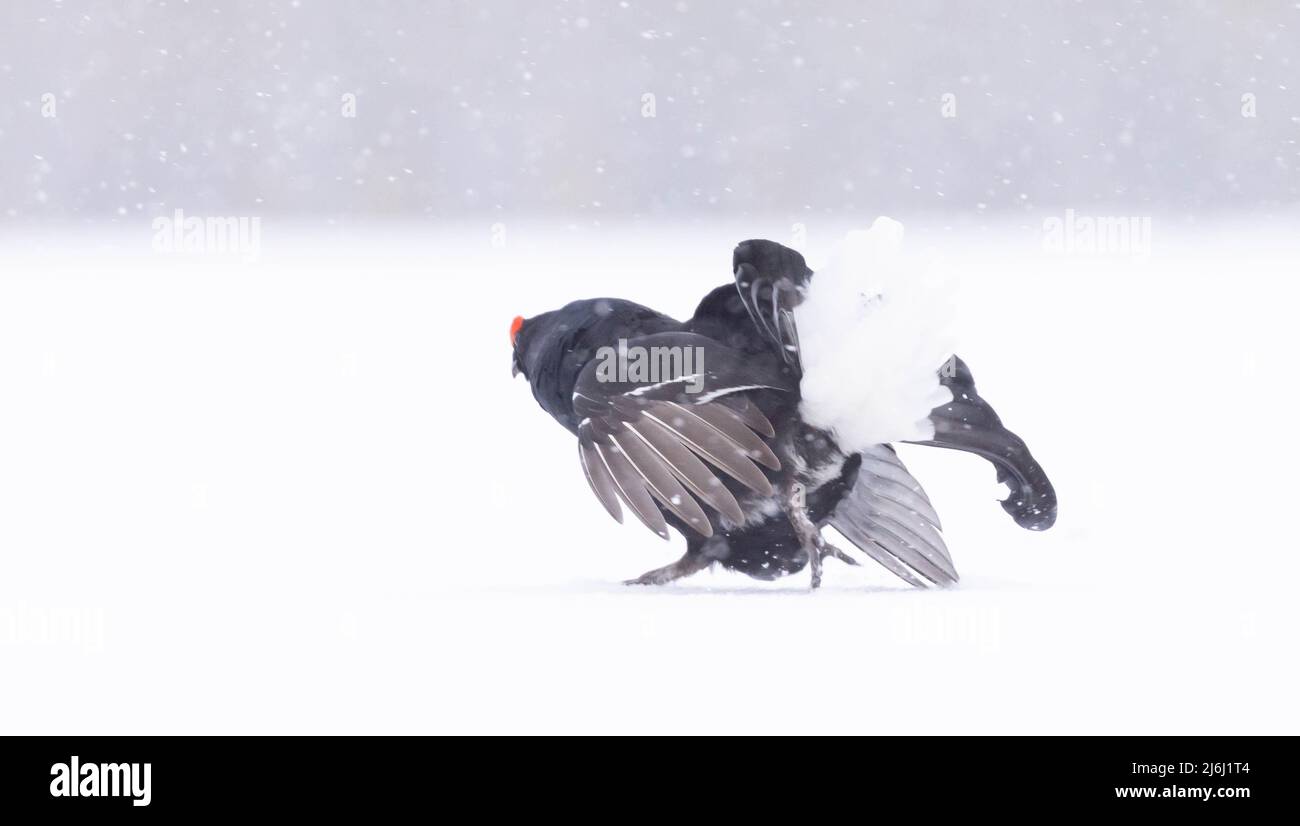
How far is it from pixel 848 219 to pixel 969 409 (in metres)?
5.76

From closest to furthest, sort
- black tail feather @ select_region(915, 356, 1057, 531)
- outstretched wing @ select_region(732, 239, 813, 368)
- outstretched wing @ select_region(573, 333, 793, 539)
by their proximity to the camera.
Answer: outstretched wing @ select_region(573, 333, 793, 539), outstretched wing @ select_region(732, 239, 813, 368), black tail feather @ select_region(915, 356, 1057, 531)

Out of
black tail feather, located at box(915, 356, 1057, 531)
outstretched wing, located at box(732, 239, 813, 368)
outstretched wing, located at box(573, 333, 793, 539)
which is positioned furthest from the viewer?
black tail feather, located at box(915, 356, 1057, 531)

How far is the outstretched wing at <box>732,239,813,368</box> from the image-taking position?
88.3 inches

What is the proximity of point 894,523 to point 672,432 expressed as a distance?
586 millimetres

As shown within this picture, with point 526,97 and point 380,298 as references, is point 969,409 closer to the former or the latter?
point 380,298

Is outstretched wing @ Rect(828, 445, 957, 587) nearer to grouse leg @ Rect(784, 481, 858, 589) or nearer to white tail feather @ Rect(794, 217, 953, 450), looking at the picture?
grouse leg @ Rect(784, 481, 858, 589)

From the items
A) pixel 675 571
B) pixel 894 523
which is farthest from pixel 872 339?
pixel 675 571

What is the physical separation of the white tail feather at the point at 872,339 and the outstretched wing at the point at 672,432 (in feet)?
0.30

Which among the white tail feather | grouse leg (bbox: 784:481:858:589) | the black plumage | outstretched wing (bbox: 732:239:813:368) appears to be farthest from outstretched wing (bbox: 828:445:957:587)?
outstretched wing (bbox: 732:239:813:368)

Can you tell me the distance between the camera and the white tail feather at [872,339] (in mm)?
2158

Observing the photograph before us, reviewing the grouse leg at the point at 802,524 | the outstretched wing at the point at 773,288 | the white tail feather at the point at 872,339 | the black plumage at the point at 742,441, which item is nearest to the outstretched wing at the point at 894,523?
the black plumage at the point at 742,441

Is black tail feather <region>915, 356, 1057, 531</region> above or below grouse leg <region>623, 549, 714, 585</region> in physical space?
above

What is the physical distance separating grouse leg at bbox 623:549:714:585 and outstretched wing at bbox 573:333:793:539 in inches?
9.6

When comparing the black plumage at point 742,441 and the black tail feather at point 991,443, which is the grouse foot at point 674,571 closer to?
the black plumage at point 742,441
